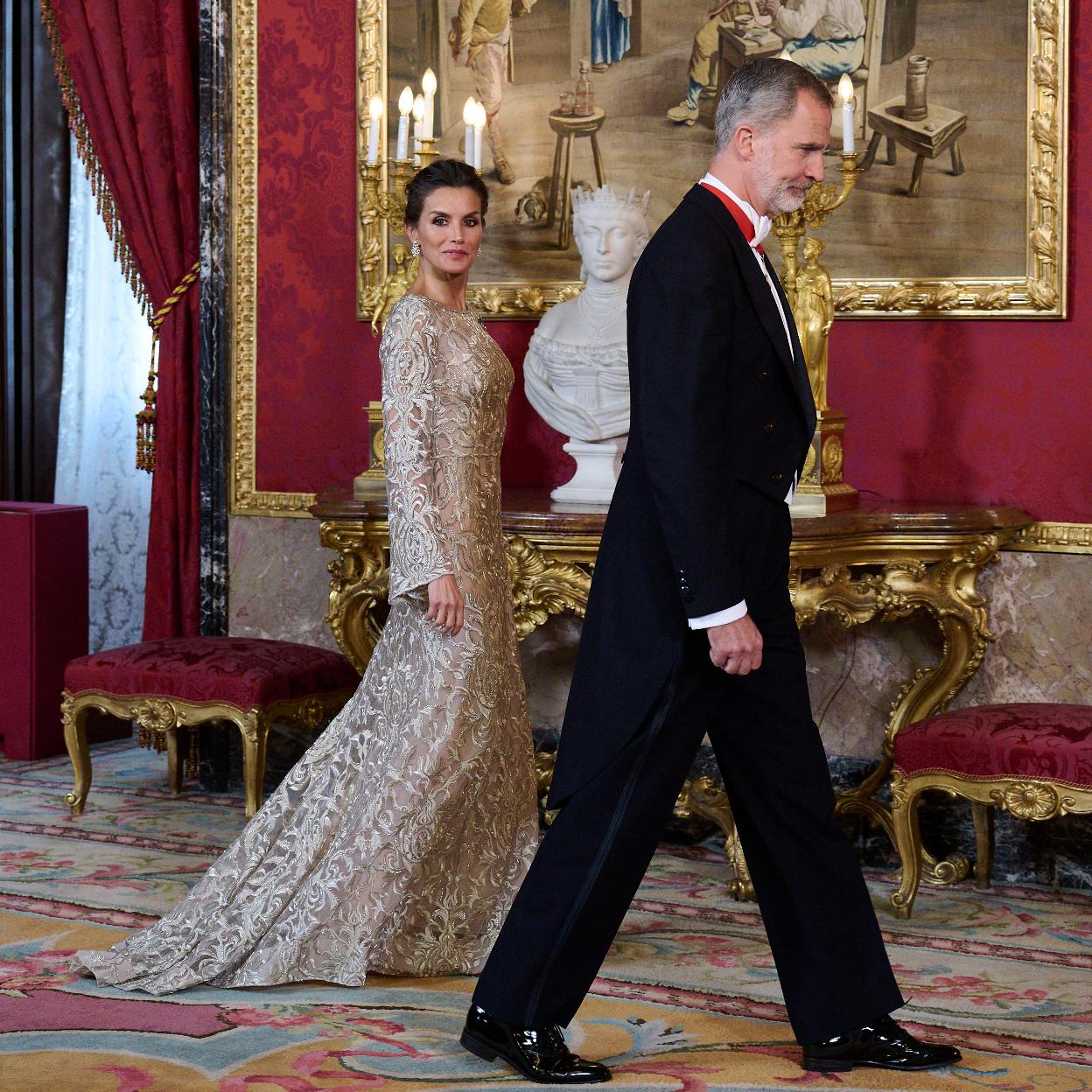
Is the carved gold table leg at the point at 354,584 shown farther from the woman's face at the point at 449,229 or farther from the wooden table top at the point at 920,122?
the wooden table top at the point at 920,122

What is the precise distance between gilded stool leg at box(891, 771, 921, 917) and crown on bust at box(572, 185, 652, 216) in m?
1.62

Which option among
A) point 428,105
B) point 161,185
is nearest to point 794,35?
point 428,105

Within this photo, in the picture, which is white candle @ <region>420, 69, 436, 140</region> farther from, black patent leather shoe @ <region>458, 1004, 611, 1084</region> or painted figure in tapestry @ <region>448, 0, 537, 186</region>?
black patent leather shoe @ <region>458, 1004, 611, 1084</region>

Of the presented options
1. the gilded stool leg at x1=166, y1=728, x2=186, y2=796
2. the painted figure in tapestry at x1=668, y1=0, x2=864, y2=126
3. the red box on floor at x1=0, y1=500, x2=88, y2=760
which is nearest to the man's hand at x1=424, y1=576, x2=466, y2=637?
the painted figure in tapestry at x1=668, y1=0, x2=864, y2=126

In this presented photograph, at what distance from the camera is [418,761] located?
11.0ft

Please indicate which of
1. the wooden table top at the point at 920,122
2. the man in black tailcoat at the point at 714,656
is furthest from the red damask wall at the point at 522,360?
the man in black tailcoat at the point at 714,656

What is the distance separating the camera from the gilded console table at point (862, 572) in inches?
156

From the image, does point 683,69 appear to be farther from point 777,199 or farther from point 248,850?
point 248,850

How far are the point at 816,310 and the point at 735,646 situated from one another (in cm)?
183

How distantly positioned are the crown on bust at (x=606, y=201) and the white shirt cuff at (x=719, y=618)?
2.04 meters

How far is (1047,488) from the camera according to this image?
4301 millimetres

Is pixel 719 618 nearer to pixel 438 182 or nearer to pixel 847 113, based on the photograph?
pixel 438 182

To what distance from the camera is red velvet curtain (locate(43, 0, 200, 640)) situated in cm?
538

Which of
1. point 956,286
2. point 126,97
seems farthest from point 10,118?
point 956,286
